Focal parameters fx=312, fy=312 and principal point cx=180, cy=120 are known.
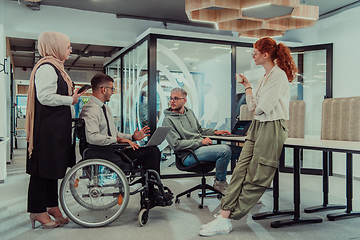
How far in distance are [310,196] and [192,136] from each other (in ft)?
5.50

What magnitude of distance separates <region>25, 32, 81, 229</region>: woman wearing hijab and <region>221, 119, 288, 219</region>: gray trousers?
56.5 inches

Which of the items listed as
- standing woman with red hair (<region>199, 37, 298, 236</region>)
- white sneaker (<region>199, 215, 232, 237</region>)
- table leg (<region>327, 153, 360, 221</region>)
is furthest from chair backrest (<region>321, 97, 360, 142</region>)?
white sneaker (<region>199, 215, 232, 237</region>)

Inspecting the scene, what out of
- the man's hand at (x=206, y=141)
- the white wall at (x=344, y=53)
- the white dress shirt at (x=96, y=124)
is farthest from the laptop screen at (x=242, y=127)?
the white wall at (x=344, y=53)

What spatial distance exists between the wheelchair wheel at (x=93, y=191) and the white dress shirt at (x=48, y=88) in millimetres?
534

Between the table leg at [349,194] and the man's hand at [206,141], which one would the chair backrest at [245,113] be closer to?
the man's hand at [206,141]

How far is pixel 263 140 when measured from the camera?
2482mm

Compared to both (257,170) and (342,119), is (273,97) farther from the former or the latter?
(342,119)

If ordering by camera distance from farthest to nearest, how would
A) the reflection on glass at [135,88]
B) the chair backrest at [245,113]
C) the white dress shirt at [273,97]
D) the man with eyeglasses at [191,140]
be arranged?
1. the reflection on glass at [135,88]
2. the chair backrest at [245,113]
3. the man with eyeglasses at [191,140]
4. the white dress shirt at [273,97]

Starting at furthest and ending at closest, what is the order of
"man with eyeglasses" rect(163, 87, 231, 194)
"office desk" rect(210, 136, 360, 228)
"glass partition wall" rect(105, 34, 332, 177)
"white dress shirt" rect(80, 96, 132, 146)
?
"glass partition wall" rect(105, 34, 332, 177)
"man with eyeglasses" rect(163, 87, 231, 194)
"white dress shirt" rect(80, 96, 132, 146)
"office desk" rect(210, 136, 360, 228)

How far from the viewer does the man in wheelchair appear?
2.68 meters

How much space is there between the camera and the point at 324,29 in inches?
231

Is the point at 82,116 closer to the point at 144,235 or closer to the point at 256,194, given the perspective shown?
the point at 144,235

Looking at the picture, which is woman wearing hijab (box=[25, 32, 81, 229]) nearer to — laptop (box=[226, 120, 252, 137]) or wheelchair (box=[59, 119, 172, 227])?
wheelchair (box=[59, 119, 172, 227])

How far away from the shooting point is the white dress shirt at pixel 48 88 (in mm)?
2488
